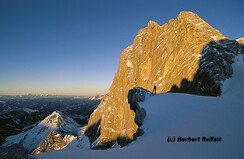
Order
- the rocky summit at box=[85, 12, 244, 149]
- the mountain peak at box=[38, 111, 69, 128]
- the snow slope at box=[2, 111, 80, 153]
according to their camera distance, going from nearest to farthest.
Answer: the rocky summit at box=[85, 12, 244, 149]
the snow slope at box=[2, 111, 80, 153]
the mountain peak at box=[38, 111, 69, 128]

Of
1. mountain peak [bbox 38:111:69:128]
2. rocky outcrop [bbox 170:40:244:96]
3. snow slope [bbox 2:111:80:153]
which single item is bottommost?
Answer: snow slope [bbox 2:111:80:153]

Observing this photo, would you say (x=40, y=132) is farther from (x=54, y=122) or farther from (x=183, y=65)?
(x=183, y=65)

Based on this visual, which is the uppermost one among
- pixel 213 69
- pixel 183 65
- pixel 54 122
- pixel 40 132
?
pixel 183 65

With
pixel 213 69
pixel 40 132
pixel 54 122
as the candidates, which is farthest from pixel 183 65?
pixel 54 122

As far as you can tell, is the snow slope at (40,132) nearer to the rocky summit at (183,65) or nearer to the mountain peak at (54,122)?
the mountain peak at (54,122)

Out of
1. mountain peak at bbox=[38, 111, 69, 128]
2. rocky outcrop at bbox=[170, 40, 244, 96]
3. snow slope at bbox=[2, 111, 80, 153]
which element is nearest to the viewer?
rocky outcrop at bbox=[170, 40, 244, 96]

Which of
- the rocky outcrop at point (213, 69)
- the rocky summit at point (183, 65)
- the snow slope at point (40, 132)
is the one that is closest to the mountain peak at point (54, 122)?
the snow slope at point (40, 132)

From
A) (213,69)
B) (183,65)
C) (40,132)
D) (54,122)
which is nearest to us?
(213,69)

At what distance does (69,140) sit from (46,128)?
173 ft

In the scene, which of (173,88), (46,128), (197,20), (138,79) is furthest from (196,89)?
(46,128)

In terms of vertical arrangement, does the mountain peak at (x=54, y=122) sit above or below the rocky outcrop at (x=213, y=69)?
below

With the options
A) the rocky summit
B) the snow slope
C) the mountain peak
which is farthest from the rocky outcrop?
the mountain peak

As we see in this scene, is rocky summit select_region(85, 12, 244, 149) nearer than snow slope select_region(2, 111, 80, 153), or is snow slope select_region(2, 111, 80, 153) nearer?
rocky summit select_region(85, 12, 244, 149)

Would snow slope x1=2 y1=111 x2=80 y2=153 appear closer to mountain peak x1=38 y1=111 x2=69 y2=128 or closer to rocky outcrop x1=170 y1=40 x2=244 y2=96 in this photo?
mountain peak x1=38 y1=111 x2=69 y2=128
